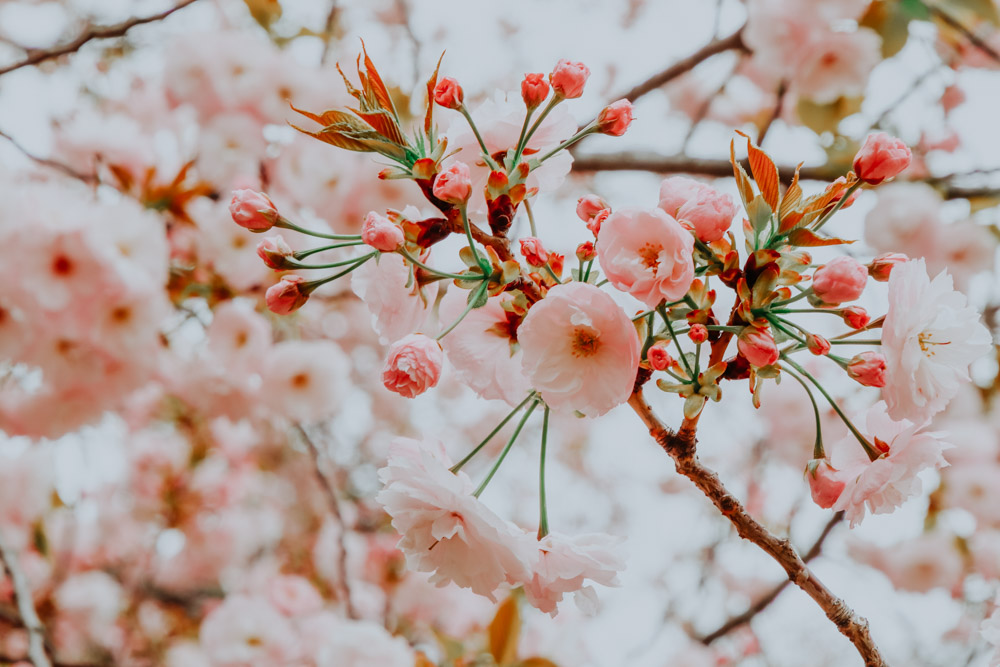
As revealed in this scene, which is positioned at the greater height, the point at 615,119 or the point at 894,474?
the point at 615,119

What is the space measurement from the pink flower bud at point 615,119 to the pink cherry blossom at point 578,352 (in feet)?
0.63

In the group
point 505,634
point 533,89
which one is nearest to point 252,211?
point 533,89

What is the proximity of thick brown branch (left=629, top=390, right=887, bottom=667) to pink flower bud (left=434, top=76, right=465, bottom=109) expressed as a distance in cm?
28

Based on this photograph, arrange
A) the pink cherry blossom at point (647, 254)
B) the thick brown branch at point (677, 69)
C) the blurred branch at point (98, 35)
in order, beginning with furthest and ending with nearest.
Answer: the thick brown branch at point (677, 69) → the blurred branch at point (98, 35) → the pink cherry blossom at point (647, 254)

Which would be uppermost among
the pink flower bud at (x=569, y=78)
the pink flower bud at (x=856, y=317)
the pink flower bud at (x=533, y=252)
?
the pink flower bud at (x=569, y=78)

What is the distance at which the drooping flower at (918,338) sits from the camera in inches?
19.8

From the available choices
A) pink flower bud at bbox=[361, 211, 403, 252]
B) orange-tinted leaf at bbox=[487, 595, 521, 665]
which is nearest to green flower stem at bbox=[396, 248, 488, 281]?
pink flower bud at bbox=[361, 211, 403, 252]

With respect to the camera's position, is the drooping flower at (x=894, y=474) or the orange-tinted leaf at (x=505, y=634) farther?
the orange-tinted leaf at (x=505, y=634)

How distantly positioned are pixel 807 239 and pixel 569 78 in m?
0.23

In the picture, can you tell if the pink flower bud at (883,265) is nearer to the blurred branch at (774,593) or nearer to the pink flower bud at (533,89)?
the pink flower bud at (533,89)

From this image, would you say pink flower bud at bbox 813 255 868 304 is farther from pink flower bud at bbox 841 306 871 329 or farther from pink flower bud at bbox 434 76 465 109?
pink flower bud at bbox 434 76 465 109

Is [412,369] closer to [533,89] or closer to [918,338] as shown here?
[533,89]

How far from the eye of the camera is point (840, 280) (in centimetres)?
50

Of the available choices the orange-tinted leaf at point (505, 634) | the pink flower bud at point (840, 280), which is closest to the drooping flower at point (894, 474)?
the pink flower bud at point (840, 280)
